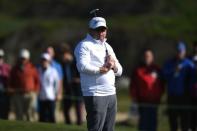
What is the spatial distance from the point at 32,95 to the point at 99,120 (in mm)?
9391

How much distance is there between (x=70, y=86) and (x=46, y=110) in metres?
1.41

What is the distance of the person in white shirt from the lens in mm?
13805

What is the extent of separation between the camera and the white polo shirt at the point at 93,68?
544 inches

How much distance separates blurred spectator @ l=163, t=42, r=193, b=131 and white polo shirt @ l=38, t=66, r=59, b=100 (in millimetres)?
2986

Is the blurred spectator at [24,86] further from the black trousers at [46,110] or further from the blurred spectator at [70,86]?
the black trousers at [46,110]

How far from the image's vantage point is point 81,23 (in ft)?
141

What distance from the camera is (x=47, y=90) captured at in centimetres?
2200

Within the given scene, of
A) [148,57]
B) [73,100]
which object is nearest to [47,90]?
[73,100]

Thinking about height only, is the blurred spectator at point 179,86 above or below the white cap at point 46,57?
below

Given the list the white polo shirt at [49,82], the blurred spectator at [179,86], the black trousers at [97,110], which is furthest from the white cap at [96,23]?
the white polo shirt at [49,82]

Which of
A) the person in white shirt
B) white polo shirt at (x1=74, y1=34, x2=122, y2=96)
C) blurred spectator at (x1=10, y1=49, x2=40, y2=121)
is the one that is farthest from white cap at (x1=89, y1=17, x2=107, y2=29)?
blurred spectator at (x1=10, y1=49, x2=40, y2=121)

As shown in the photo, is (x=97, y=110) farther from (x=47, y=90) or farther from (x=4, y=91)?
(x=4, y=91)

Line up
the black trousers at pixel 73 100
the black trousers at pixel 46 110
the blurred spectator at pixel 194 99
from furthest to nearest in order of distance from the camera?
the black trousers at pixel 73 100, the black trousers at pixel 46 110, the blurred spectator at pixel 194 99

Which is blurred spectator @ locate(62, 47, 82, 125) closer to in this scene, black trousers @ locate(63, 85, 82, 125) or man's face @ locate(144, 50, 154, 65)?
black trousers @ locate(63, 85, 82, 125)
